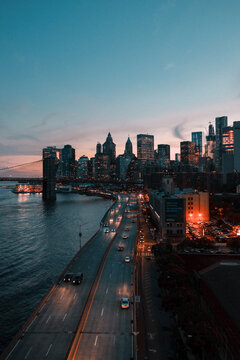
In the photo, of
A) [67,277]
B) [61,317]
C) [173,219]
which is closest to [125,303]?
[61,317]

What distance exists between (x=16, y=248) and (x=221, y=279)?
33.0 metres

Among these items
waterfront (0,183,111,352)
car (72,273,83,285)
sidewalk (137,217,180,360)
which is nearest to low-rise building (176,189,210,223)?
waterfront (0,183,111,352)

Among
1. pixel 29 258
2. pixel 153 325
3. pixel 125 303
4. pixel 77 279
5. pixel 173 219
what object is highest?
pixel 173 219

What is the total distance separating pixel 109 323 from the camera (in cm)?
1827

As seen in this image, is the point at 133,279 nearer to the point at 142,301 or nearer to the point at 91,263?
the point at 142,301

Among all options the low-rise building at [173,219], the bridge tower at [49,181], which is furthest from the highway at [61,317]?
the bridge tower at [49,181]

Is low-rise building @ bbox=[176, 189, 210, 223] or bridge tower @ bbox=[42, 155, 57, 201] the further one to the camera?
bridge tower @ bbox=[42, 155, 57, 201]

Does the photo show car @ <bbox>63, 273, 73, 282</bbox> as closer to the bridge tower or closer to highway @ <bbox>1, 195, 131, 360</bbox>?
highway @ <bbox>1, 195, 131, 360</bbox>

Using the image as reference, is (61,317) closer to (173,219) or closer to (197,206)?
(173,219)

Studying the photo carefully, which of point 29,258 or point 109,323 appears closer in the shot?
point 109,323

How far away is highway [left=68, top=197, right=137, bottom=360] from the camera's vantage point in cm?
1534

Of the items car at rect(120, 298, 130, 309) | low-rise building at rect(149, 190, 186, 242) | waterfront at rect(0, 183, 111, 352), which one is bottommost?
waterfront at rect(0, 183, 111, 352)

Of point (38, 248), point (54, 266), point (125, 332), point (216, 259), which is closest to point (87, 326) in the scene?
point (125, 332)

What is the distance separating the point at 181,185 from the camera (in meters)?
170
